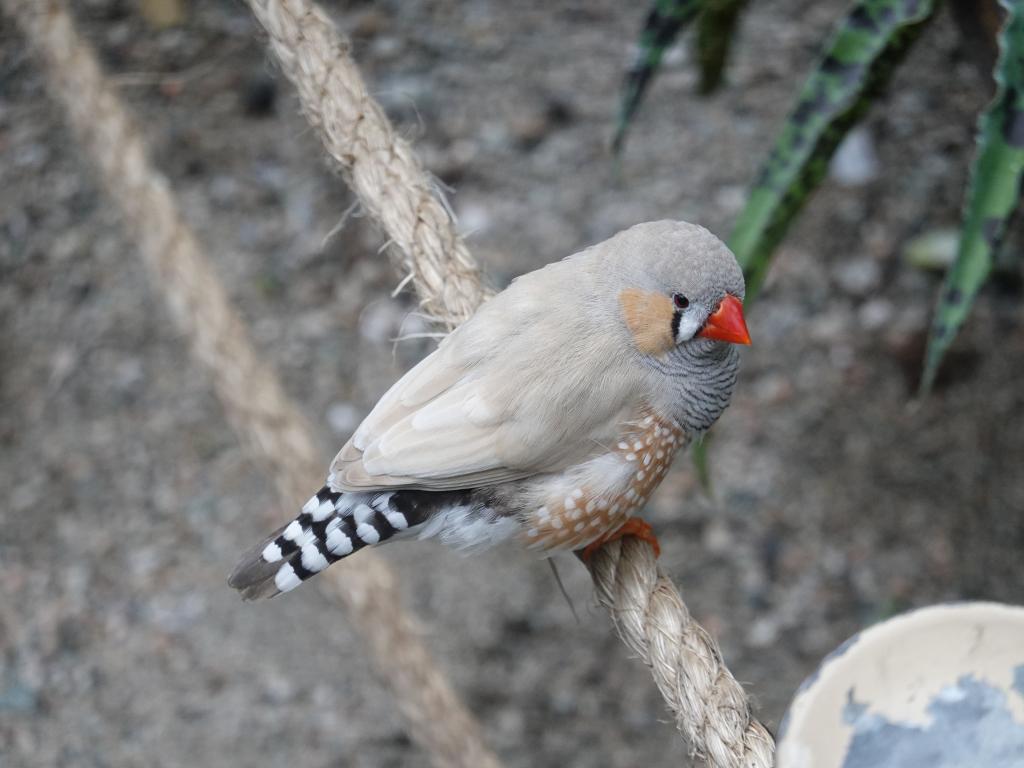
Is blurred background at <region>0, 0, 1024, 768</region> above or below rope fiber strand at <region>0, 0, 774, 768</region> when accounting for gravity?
below

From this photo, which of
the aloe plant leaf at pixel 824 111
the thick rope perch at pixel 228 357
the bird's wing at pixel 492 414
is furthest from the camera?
the thick rope perch at pixel 228 357

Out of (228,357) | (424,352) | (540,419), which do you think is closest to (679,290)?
(540,419)

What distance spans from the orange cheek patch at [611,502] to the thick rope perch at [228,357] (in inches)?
21.3

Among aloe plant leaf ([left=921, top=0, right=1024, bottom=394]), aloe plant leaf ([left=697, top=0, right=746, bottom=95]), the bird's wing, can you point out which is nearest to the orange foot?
the bird's wing

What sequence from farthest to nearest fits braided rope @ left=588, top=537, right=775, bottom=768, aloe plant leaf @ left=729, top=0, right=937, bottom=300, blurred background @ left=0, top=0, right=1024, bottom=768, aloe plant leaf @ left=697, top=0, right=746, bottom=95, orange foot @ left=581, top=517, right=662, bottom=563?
blurred background @ left=0, top=0, right=1024, bottom=768 < aloe plant leaf @ left=697, top=0, right=746, bottom=95 < aloe plant leaf @ left=729, top=0, right=937, bottom=300 < orange foot @ left=581, top=517, right=662, bottom=563 < braided rope @ left=588, top=537, right=775, bottom=768

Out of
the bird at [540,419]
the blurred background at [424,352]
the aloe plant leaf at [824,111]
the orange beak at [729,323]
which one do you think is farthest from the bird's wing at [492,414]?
the blurred background at [424,352]

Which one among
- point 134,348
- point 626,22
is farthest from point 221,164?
point 626,22

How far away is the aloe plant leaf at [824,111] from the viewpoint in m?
1.75

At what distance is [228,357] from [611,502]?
2.79ft

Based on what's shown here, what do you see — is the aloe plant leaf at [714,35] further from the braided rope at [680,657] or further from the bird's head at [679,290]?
the braided rope at [680,657]

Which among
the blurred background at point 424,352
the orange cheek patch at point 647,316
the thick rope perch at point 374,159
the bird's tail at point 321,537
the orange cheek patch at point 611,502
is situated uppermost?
the thick rope perch at point 374,159

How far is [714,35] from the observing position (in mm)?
2160

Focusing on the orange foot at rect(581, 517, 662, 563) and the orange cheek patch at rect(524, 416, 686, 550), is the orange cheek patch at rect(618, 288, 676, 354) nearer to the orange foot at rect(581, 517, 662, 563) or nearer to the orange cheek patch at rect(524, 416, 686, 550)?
the orange cheek patch at rect(524, 416, 686, 550)

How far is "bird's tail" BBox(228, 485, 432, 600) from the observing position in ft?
4.64
